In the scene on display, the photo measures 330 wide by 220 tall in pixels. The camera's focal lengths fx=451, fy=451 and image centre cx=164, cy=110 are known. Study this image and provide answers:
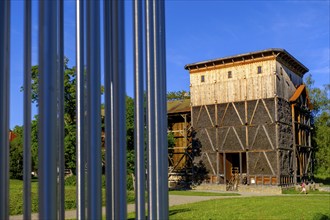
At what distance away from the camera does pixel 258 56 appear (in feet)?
108

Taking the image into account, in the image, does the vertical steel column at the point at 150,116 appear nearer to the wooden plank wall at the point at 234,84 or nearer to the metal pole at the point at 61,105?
the metal pole at the point at 61,105

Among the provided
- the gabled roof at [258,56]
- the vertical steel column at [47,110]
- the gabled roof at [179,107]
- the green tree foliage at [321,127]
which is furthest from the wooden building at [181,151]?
the vertical steel column at [47,110]

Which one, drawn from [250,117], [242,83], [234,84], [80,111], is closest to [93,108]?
[80,111]

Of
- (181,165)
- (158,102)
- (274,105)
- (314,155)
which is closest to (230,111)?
(274,105)

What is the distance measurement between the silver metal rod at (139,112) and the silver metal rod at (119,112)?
17 centimetres

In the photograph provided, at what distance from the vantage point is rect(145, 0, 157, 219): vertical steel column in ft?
11.7

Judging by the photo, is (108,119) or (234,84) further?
(234,84)

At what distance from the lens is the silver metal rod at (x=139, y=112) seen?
353 cm

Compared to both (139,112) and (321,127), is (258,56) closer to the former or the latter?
(321,127)

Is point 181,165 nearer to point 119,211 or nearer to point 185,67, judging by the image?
point 185,67

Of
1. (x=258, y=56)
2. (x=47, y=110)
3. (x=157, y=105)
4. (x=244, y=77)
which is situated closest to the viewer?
(x=47, y=110)

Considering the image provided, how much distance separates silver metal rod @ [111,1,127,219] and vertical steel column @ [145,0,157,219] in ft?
0.88

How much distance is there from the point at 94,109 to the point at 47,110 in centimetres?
45

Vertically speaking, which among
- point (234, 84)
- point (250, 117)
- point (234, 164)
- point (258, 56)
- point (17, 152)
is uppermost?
point (258, 56)
